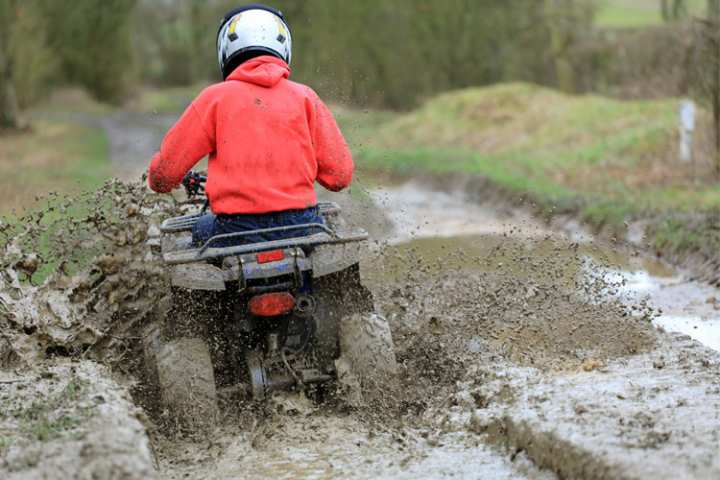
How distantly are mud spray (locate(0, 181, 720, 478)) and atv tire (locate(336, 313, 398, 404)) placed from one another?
0.27 ft

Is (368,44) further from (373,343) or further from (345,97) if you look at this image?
(373,343)

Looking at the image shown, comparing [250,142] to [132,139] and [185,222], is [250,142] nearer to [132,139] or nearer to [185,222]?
[185,222]

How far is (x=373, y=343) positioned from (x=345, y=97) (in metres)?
3.35

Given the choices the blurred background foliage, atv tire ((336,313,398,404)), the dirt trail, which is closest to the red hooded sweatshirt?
atv tire ((336,313,398,404))

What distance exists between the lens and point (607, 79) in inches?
1126

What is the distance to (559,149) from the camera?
19.6 meters

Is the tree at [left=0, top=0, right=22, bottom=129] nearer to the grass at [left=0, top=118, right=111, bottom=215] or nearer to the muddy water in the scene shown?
the grass at [left=0, top=118, right=111, bottom=215]

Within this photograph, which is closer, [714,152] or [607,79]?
[714,152]

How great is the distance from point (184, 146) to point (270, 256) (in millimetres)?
773

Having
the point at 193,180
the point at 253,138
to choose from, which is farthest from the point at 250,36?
the point at 193,180

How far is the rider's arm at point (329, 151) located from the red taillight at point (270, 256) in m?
0.72

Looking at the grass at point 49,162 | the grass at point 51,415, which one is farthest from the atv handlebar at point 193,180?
the grass at point 49,162

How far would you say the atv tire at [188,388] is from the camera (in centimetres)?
576

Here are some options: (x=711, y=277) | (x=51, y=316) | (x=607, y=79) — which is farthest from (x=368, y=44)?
(x=51, y=316)
